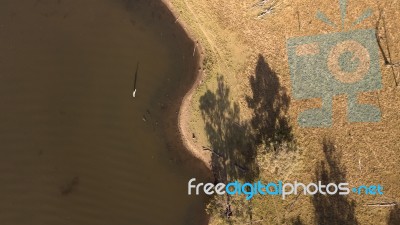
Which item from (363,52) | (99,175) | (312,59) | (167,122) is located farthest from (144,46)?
(363,52)

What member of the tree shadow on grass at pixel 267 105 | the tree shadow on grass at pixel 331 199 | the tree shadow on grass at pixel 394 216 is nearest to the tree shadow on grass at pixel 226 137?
the tree shadow on grass at pixel 267 105

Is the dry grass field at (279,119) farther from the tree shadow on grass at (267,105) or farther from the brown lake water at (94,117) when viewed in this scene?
the brown lake water at (94,117)

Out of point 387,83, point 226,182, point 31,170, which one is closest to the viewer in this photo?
point 387,83

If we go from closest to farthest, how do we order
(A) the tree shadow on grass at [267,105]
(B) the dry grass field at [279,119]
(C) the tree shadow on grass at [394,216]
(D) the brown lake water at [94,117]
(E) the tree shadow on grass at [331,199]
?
(C) the tree shadow on grass at [394,216] → (B) the dry grass field at [279,119] → (E) the tree shadow on grass at [331,199] → (A) the tree shadow on grass at [267,105] → (D) the brown lake water at [94,117]

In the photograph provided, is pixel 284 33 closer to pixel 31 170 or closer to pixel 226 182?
pixel 226 182

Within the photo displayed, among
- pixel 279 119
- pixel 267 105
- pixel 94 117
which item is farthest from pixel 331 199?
pixel 94 117
